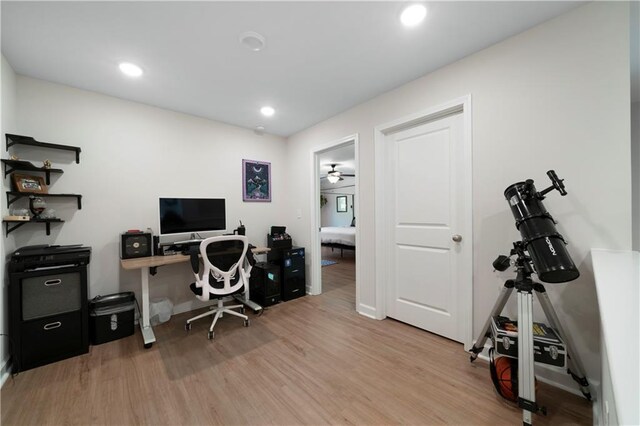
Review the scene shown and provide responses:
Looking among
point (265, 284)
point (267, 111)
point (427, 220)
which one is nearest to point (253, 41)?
point (267, 111)

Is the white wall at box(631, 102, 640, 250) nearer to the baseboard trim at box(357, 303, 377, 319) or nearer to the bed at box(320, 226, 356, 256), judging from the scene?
the baseboard trim at box(357, 303, 377, 319)

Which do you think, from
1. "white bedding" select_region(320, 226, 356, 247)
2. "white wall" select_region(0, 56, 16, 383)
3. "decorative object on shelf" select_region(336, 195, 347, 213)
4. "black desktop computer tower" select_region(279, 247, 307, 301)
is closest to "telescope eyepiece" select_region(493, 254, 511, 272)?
"black desktop computer tower" select_region(279, 247, 307, 301)

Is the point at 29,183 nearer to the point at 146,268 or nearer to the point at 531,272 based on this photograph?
the point at 146,268

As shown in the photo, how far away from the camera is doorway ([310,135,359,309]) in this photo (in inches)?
142

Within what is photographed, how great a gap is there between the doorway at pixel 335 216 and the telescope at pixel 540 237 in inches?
60.8

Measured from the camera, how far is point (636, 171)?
177 centimetres

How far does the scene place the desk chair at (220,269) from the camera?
2412mm

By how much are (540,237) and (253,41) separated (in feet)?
7.47

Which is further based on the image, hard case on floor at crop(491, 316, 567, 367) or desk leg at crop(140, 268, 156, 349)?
desk leg at crop(140, 268, 156, 349)

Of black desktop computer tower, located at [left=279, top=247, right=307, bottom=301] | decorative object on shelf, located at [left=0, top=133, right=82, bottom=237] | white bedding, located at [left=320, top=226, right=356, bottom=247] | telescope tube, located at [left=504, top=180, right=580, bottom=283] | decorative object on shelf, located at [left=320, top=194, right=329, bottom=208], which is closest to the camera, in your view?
telescope tube, located at [left=504, top=180, right=580, bottom=283]

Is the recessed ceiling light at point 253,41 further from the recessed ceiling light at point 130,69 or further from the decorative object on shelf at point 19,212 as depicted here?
the decorative object on shelf at point 19,212

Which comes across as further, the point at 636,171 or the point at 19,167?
the point at 19,167

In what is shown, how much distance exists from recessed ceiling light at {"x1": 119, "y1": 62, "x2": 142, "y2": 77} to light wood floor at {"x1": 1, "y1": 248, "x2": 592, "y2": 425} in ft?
8.20

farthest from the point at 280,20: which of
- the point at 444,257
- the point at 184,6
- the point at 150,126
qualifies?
the point at 444,257
